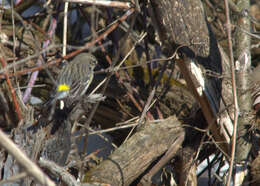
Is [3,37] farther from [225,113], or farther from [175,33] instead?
[225,113]

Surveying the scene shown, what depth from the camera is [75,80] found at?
8.64ft

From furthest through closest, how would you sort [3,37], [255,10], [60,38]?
[255,10] → [60,38] → [3,37]

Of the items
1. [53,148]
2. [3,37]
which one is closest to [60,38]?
[3,37]

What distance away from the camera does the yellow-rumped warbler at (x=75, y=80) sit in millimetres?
2459

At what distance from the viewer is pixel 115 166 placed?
8.32ft

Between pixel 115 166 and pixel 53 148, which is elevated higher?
pixel 53 148

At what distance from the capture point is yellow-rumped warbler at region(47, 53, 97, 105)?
96.8 inches

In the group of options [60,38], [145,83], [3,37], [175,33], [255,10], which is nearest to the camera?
[175,33]

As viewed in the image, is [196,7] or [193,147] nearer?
[196,7]

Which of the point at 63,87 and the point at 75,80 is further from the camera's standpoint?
the point at 75,80

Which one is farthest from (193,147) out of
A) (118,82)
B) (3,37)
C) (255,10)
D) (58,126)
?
(255,10)

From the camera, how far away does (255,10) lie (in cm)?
574

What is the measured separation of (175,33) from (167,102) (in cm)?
97

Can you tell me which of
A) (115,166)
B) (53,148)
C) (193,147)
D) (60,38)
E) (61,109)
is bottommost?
(193,147)
